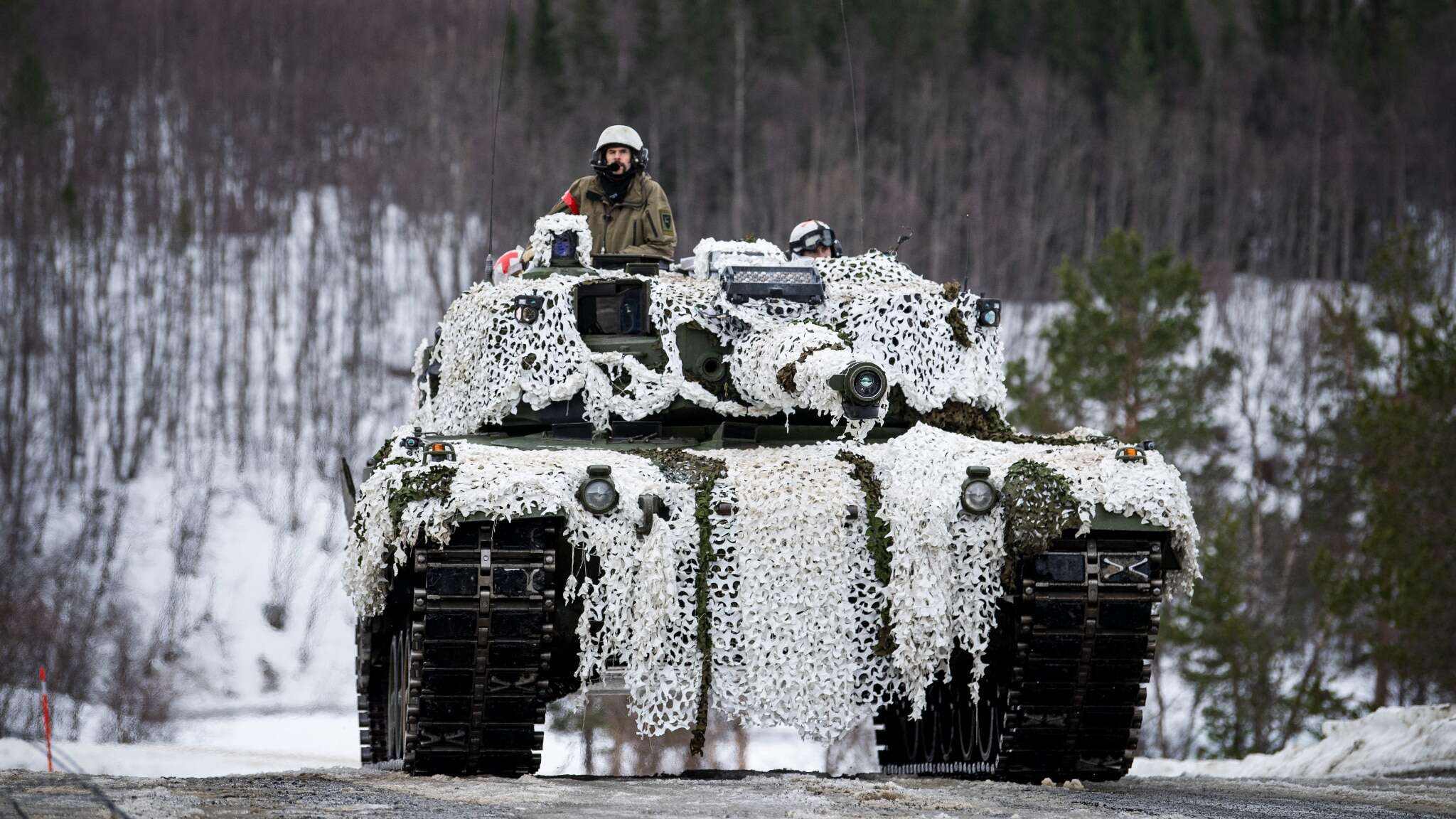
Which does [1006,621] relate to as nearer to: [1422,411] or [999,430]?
[999,430]

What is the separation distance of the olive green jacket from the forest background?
13.1 metres

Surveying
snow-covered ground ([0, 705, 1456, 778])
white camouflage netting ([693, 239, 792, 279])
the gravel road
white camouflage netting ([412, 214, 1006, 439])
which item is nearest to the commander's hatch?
white camouflage netting ([412, 214, 1006, 439])

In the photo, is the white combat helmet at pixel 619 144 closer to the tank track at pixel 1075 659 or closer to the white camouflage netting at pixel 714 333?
the white camouflage netting at pixel 714 333

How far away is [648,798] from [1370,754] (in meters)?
7.34

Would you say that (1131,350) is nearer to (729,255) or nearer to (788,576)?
(729,255)

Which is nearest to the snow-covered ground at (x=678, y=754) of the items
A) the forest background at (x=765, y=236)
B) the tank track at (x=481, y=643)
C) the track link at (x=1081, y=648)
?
→ the tank track at (x=481, y=643)

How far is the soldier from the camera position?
12719 mm

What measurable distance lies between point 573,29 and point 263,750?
2260 centimetres

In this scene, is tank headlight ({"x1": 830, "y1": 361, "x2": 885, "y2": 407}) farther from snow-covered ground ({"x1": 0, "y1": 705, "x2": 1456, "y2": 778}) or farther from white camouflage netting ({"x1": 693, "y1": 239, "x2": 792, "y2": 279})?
snow-covered ground ({"x1": 0, "y1": 705, "x2": 1456, "y2": 778})

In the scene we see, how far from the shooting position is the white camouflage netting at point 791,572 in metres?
9.06

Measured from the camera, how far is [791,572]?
9195 mm

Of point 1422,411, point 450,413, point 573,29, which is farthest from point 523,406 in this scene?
point 573,29

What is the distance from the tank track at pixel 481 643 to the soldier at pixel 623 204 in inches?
156

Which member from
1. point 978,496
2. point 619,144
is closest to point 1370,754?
point 978,496
